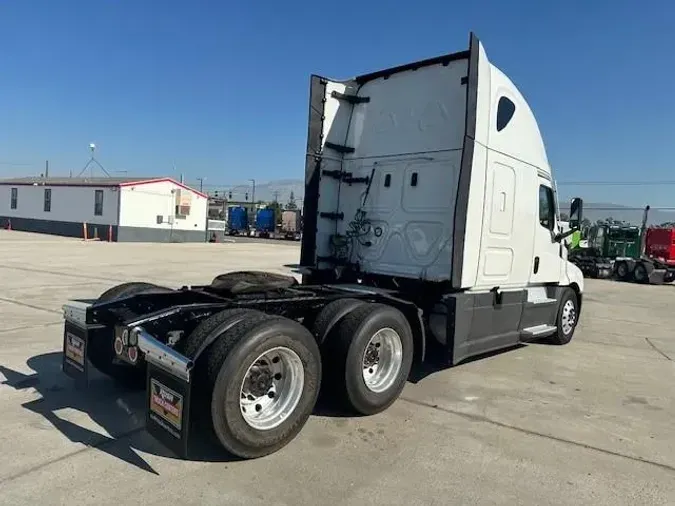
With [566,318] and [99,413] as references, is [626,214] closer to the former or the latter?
[566,318]

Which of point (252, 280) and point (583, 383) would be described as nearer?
point (252, 280)

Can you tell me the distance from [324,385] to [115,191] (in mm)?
30147

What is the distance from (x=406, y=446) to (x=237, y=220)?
5091 centimetres

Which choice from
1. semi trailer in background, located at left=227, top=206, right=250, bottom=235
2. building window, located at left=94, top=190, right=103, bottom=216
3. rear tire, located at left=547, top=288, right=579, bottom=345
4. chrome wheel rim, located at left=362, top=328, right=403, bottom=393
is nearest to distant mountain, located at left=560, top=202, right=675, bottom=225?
rear tire, located at left=547, top=288, right=579, bottom=345

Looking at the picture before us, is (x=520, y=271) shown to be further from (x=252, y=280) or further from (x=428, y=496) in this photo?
(x=428, y=496)

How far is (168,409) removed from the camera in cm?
366

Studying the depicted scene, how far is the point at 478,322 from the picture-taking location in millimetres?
6098

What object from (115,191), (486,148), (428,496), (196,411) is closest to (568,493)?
(428,496)

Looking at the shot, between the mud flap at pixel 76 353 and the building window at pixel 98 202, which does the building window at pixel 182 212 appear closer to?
the building window at pixel 98 202

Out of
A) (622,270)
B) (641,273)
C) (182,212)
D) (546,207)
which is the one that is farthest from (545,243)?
(182,212)

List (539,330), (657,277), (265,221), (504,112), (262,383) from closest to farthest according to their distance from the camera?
(262,383)
(504,112)
(539,330)
(657,277)
(265,221)

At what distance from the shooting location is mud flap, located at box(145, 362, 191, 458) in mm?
3537

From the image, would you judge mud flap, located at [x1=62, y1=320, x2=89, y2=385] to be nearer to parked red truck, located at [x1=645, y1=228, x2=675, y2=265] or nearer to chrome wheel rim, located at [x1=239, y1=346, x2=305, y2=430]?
chrome wheel rim, located at [x1=239, y1=346, x2=305, y2=430]

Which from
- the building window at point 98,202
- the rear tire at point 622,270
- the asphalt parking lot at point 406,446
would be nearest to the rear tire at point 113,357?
the asphalt parking lot at point 406,446
